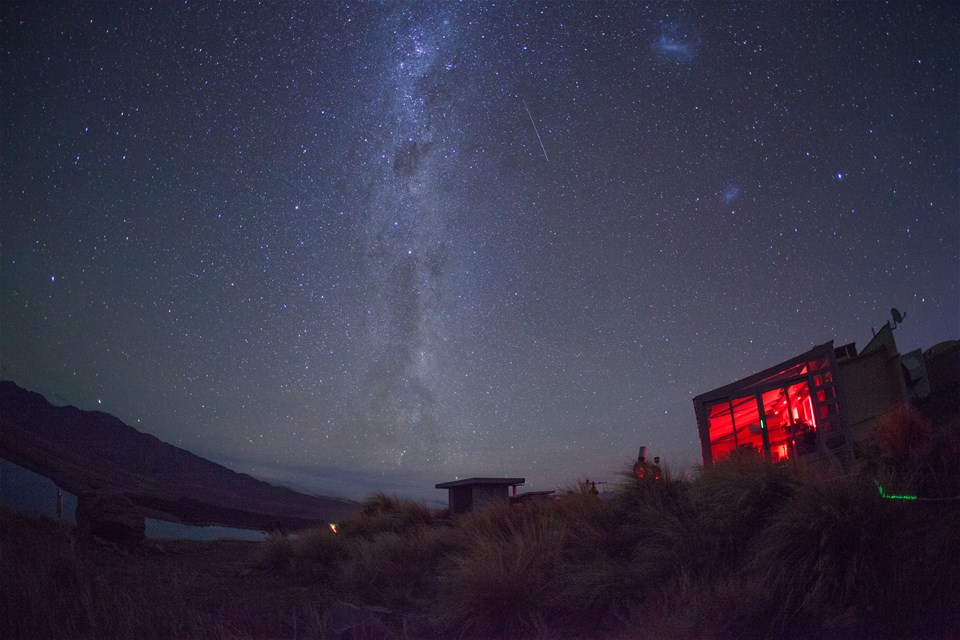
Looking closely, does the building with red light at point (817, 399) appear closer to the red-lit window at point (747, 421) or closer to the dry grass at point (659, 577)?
the red-lit window at point (747, 421)

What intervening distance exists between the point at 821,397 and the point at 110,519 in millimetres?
17370

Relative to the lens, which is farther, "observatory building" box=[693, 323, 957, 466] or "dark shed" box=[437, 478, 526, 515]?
"dark shed" box=[437, 478, 526, 515]

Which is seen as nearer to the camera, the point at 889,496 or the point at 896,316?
the point at 889,496

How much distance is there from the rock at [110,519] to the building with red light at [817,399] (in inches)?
544

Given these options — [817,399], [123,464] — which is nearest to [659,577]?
[817,399]

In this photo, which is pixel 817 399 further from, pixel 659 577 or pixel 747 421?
pixel 659 577

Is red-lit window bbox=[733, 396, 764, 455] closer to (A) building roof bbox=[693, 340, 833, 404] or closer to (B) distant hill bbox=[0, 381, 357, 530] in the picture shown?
(A) building roof bbox=[693, 340, 833, 404]

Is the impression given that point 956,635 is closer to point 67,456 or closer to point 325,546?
point 325,546

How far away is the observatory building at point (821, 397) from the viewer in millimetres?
15180

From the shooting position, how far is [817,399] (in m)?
15.5

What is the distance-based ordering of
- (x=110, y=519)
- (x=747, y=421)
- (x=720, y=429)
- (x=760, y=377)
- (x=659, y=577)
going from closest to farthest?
1. (x=659, y=577)
2. (x=110, y=519)
3. (x=760, y=377)
4. (x=747, y=421)
5. (x=720, y=429)

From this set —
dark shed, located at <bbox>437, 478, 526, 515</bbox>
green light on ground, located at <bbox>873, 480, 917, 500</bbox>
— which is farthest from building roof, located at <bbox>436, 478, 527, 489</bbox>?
green light on ground, located at <bbox>873, 480, 917, 500</bbox>

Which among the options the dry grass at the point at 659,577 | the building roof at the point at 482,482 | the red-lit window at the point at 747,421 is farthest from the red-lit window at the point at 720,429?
the dry grass at the point at 659,577

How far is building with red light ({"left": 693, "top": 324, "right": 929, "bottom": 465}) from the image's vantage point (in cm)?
1517
